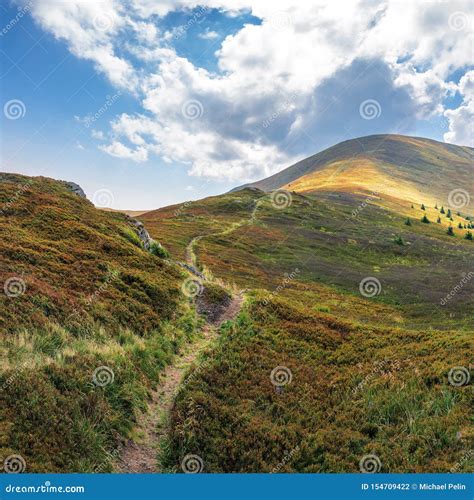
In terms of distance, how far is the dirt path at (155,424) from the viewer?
10453 millimetres

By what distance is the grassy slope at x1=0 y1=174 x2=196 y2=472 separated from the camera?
31.7 feet

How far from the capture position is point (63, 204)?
3312cm

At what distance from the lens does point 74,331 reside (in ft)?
50.2

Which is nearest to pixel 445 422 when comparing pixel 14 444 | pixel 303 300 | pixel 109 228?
pixel 14 444

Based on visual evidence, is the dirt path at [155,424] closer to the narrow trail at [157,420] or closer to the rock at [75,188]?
the narrow trail at [157,420]

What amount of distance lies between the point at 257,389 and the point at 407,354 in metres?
7.32

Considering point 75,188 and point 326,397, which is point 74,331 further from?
point 75,188

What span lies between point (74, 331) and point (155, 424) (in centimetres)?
557

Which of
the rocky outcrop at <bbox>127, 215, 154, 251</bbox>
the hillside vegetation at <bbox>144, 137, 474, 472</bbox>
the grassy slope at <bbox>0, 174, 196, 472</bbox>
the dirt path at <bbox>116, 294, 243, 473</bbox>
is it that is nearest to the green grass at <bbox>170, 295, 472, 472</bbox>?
the hillside vegetation at <bbox>144, 137, 474, 472</bbox>

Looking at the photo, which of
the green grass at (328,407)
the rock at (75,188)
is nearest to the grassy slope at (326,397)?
the green grass at (328,407)

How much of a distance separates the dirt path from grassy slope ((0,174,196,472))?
0.40 metres

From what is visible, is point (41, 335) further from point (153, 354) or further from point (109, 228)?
point (109, 228)

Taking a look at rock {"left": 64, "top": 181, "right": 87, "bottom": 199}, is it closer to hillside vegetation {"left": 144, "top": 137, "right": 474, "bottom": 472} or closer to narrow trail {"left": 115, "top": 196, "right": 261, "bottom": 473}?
hillside vegetation {"left": 144, "top": 137, "right": 474, "bottom": 472}

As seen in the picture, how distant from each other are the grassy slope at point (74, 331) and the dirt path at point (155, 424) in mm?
401
